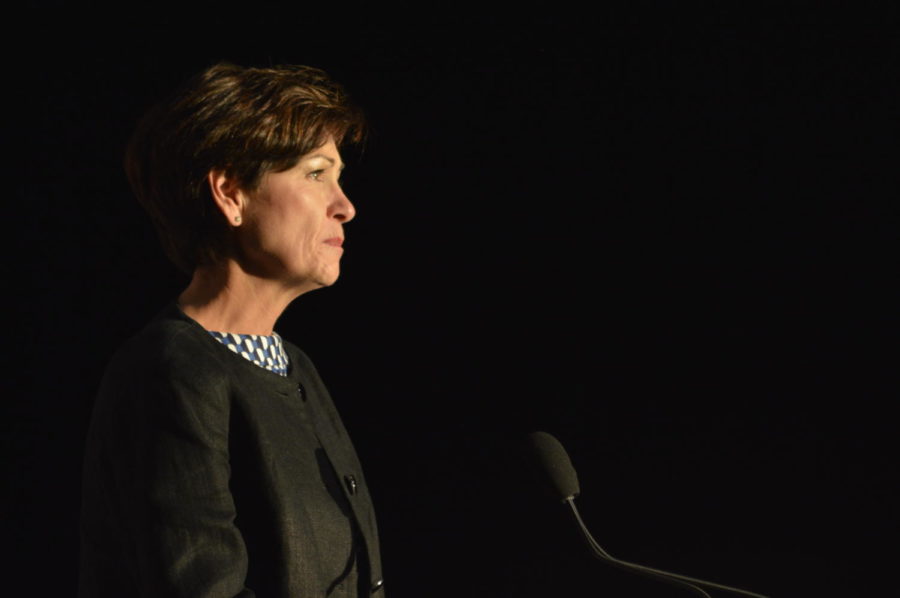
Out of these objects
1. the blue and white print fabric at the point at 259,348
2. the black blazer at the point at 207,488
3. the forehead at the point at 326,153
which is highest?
the forehead at the point at 326,153

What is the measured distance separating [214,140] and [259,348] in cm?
31

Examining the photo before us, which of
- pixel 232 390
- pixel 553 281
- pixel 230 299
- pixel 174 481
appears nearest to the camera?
pixel 174 481

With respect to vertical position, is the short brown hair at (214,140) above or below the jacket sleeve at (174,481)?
above

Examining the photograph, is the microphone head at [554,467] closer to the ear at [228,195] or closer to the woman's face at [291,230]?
the woman's face at [291,230]

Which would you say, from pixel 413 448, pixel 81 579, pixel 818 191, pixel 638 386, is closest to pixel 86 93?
pixel 413 448

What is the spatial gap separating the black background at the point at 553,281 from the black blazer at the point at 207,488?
89 cm

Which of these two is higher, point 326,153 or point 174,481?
point 326,153

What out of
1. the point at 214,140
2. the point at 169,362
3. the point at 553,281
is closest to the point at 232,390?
the point at 169,362

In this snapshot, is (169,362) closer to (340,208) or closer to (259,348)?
(259,348)

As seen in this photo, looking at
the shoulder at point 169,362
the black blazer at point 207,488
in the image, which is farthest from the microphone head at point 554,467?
the shoulder at point 169,362

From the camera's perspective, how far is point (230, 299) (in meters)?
1.43

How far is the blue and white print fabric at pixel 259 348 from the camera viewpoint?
1.41 metres

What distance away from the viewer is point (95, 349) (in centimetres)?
225

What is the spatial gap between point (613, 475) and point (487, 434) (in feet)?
1.00
